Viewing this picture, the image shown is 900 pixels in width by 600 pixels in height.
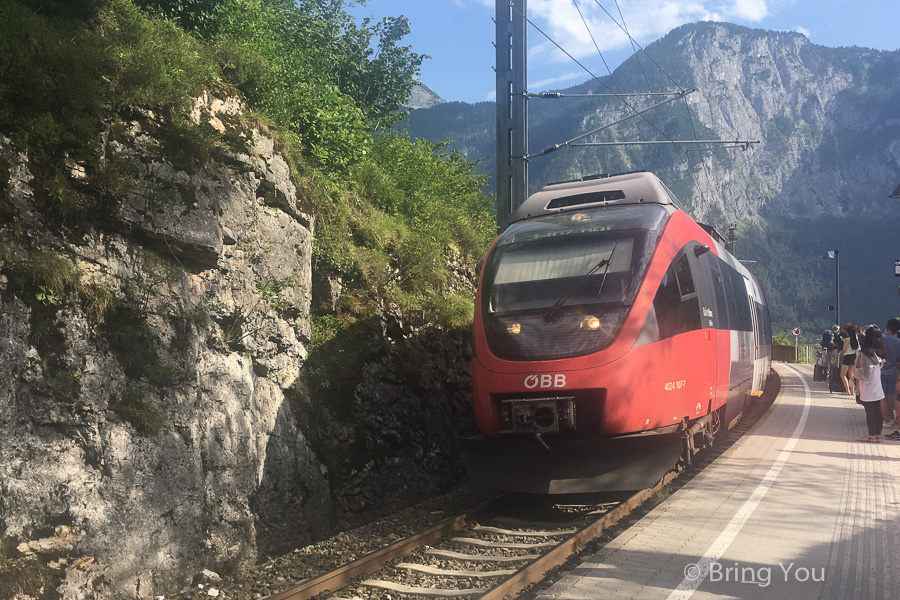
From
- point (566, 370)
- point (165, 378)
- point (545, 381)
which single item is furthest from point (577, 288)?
point (165, 378)

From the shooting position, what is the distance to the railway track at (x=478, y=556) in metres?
5.44

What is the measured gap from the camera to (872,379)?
11375mm

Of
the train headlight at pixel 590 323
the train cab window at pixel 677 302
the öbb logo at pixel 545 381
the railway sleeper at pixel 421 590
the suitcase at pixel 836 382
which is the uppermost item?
the train cab window at pixel 677 302

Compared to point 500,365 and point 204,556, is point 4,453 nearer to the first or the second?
point 204,556

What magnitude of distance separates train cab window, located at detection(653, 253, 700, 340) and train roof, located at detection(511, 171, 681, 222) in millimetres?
977

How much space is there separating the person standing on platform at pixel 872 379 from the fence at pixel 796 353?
40.6 metres

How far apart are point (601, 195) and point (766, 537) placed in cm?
461

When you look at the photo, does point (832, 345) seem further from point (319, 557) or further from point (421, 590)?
point (421, 590)

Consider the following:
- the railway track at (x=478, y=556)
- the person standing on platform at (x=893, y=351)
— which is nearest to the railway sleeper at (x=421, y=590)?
the railway track at (x=478, y=556)

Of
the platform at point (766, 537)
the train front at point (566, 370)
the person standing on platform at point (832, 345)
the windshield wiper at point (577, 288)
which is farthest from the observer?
the person standing on platform at point (832, 345)

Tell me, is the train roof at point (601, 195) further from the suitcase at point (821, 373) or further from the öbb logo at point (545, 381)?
the suitcase at point (821, 373)

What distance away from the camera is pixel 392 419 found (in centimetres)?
934

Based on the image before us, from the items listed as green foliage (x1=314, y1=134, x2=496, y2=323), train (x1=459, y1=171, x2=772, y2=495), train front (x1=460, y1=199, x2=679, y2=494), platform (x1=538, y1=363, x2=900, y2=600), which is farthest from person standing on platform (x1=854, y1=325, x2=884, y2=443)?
green foliage (x1=314, y1=134, x2=496, y2=323)

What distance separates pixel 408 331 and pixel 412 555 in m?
4.47
